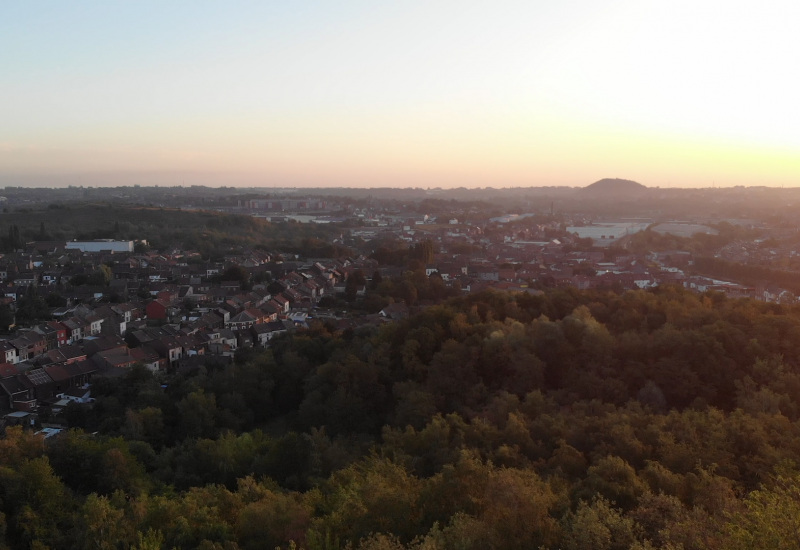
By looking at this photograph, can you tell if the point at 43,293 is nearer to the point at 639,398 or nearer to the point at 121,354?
the point at 121,354

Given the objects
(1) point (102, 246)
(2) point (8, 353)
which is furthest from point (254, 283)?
(1) point (102, 246)

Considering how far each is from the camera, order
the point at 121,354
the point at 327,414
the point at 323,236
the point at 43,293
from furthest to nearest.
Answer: the point at 323,236 → the point at 43,293 → the point at 121,354 → the point at 327,414

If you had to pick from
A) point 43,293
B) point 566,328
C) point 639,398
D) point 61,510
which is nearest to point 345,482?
point 61,510

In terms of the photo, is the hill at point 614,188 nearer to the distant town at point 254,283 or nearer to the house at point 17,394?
the distant town at point 254,283

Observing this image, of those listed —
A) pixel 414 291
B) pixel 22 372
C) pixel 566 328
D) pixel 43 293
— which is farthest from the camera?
pixel 43 293

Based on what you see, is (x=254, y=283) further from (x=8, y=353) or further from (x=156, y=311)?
(x=8, y=353)

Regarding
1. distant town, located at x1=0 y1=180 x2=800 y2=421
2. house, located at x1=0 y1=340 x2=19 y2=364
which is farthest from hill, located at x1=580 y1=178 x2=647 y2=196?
house, located at x1=0 y1=340 x2=19 y2=364
